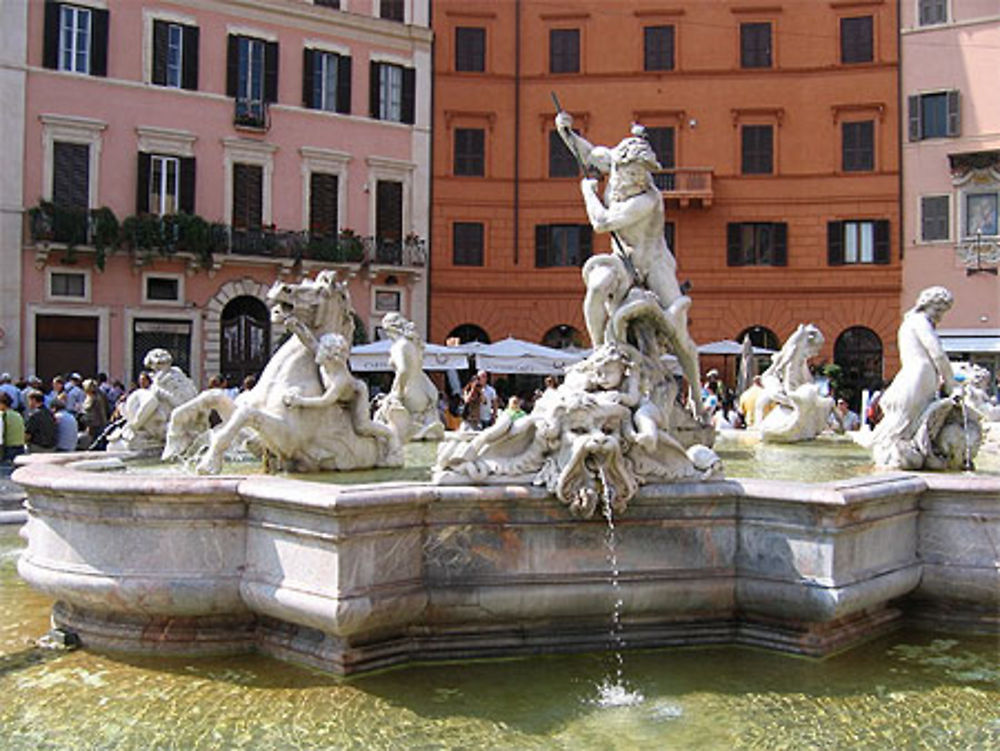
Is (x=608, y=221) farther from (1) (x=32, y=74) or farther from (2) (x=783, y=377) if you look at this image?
(1) (x=32, y=74)

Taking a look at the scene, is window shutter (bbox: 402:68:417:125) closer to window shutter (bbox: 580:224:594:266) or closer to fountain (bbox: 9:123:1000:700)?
window shutter (bbox: 580:224:594:266)

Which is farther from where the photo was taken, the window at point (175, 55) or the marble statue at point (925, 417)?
the window at point (175, 55)

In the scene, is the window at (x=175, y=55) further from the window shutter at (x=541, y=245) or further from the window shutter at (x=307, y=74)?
the window shutter at (x=541, y=245)

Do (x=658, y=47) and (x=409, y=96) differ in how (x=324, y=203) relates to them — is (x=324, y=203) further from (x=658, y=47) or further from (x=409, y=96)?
(x=658, y=47)

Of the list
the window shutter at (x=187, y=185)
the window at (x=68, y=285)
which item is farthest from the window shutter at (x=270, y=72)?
the window at (x=68, y=285)

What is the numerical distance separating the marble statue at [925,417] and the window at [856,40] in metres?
25.8

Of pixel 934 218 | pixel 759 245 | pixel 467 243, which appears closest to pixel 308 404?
pixel 467 243

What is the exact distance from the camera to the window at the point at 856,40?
99.0 feet

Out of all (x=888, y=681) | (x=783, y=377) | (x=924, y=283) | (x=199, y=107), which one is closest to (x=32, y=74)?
(x=199, y=107)

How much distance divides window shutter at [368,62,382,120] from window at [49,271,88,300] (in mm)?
9164

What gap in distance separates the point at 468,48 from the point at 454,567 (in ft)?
92.3

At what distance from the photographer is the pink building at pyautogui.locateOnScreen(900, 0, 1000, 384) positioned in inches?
1122

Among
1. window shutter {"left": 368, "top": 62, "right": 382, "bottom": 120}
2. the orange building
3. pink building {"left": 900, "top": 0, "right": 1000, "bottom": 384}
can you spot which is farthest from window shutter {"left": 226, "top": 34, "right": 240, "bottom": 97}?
pink building {"left": 900, "top": 0, "right": 1000, "bottom": 384}

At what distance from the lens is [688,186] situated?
1187 inches
